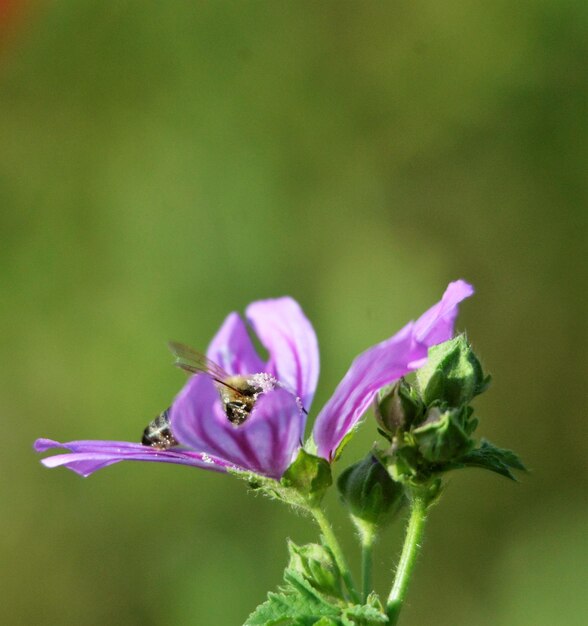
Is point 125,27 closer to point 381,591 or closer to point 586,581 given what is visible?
point 381,591

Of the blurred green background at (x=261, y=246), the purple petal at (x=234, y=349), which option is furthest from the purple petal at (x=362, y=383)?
the blurred green background at (x=261, y=246)

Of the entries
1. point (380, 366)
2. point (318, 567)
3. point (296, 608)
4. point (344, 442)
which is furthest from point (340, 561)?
point (380, 366)

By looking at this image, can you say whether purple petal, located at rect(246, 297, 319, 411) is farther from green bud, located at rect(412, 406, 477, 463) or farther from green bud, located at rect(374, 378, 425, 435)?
green bud, located at rect(412, 406, 477, 463)

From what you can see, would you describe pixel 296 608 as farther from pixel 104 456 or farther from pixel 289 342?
pixel 289 342

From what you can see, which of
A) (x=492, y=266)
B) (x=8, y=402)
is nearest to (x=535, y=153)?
(x=492, y=266)

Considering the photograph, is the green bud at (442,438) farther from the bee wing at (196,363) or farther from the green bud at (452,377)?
the bee wing at (196,363)

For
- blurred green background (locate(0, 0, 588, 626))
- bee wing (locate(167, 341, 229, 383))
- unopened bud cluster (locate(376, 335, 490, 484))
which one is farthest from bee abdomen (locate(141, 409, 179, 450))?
blurred green background (locate(0, 0, 588, 626))
